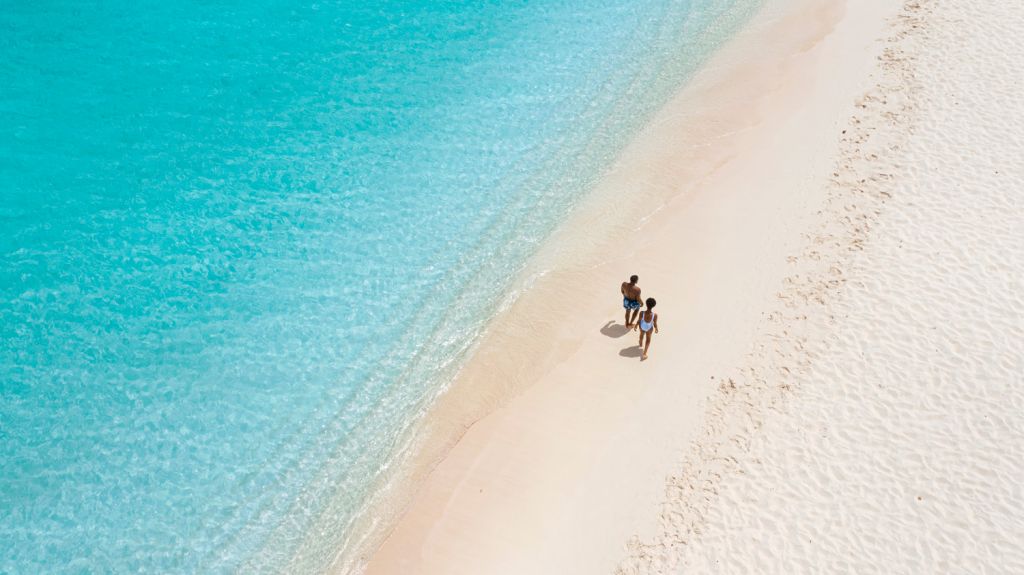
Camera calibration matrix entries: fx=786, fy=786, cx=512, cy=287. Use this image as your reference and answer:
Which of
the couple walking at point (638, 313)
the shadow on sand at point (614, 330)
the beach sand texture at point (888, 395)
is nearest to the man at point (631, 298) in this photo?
the couple walking at point (638, 313)

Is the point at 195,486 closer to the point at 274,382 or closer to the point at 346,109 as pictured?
the point at 274,382

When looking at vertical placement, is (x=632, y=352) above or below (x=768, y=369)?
above

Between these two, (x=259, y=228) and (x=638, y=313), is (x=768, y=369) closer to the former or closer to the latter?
(x=638, y=313)

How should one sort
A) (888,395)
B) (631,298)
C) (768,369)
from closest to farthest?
(888,395)
(768,369)
(631,298)

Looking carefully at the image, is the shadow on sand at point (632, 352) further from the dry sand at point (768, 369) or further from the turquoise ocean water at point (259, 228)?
the turquoise ocean water at point (259, 228)

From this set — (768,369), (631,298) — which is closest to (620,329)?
(631,298)

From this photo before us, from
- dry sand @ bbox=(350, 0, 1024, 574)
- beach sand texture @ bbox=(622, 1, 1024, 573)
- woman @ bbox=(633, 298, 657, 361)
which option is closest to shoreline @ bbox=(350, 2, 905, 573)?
dry sand @ bbox=(350, 0, 1024, 574)
